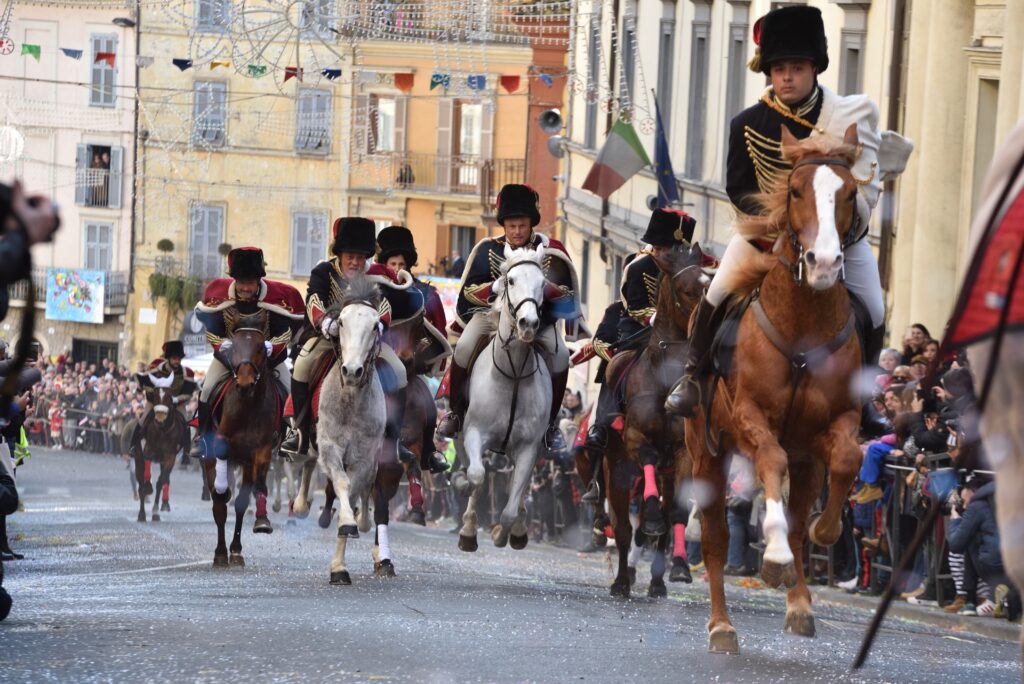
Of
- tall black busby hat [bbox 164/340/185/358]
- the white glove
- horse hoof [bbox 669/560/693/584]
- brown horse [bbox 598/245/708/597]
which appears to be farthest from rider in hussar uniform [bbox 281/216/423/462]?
tall black busby hat [bbox 164/340/185/358]

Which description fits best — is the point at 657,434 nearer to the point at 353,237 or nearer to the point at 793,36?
the point at 353,237

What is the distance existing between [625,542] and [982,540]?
2.76 meters

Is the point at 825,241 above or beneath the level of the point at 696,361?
above

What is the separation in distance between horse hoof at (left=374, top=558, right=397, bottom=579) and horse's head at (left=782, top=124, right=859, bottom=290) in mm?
7377

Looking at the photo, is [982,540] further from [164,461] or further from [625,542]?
[164,461]

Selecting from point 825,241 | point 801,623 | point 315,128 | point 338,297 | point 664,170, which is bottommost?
point 801,623

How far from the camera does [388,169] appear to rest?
69.4 m

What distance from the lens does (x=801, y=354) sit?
1144 centimetres

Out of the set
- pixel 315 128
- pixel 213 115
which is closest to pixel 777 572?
pixel 315 128

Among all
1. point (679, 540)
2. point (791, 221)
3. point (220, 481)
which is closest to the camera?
point (791, 221)

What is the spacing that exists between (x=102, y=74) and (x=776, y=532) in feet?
210

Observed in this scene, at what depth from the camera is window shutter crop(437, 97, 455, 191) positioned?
68.9 metres

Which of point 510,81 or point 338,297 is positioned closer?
point 338,297

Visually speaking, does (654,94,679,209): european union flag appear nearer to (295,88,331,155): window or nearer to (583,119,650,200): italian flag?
(583,119,650,200): italian flag
